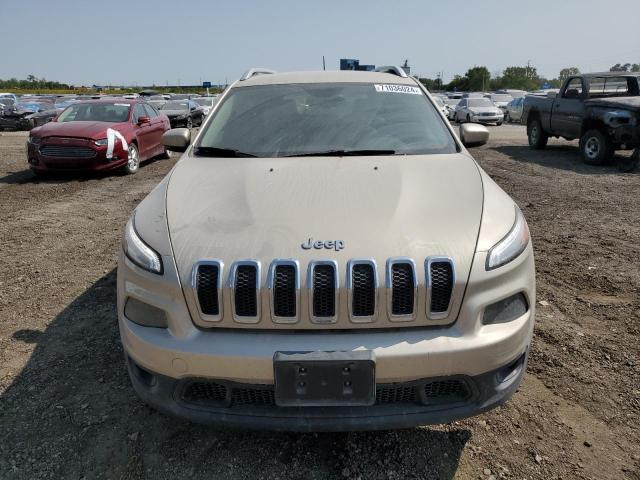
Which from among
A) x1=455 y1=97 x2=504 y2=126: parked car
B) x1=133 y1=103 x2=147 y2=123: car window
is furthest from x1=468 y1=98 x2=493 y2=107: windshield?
x1=133 y1=103 x2=147 y2=123: car window

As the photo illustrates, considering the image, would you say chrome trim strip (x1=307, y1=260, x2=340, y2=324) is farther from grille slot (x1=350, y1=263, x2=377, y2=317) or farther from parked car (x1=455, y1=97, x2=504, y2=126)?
parked car (x1=455, y1=97, x2=504, y2=126)

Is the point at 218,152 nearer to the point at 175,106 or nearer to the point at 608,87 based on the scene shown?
the point at 608,87

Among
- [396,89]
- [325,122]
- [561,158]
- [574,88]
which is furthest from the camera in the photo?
[561,158]

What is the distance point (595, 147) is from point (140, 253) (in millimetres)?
10643

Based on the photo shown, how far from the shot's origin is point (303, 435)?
2486 millimetres

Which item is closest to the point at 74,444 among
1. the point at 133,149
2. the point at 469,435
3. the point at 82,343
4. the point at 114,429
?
the point at 114,429

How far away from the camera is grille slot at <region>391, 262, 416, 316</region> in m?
1.97

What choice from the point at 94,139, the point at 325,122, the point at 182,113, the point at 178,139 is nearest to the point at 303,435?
the point at 325,122

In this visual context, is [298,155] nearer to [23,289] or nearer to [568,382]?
[568,382]

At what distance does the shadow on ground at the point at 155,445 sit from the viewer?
2256 millimetres

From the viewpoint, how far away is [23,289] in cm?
431

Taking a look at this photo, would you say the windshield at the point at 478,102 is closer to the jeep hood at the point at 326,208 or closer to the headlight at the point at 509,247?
the jeep hood at the point at 326,208

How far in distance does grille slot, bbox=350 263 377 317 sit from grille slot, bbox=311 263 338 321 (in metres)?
0.08

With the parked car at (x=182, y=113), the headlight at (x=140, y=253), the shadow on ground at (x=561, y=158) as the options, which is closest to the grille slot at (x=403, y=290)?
the headlight at (x=140, y=253)
